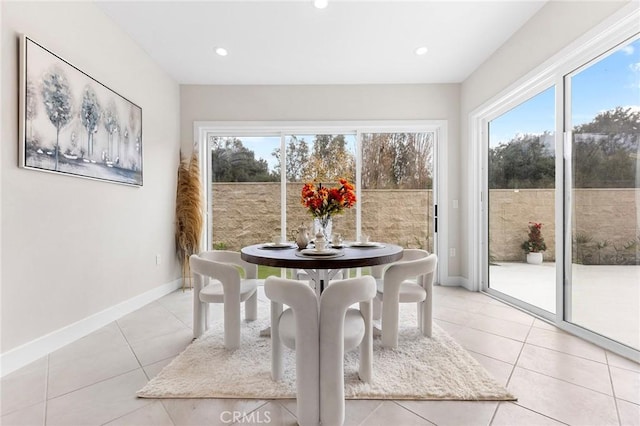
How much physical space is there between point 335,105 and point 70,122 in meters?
2.90

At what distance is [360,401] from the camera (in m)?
1.59

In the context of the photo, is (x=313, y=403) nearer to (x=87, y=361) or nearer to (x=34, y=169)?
(x=87, y=361)

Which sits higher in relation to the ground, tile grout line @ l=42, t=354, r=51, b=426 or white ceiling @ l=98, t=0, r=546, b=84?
white ceiling @ l=98, t=0, r=546, b=84

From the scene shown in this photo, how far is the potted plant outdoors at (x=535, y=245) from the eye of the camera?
294 cm

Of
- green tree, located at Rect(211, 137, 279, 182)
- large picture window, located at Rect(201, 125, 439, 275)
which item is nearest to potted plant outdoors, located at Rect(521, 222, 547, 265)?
large picture window, located at Rect(201, 125, 439, 275)

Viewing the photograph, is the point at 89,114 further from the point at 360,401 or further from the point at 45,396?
the point at 360,401

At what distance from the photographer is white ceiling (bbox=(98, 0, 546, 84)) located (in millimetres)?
2602

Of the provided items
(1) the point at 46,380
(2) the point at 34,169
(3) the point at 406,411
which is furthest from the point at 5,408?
(3) the point at 406,411

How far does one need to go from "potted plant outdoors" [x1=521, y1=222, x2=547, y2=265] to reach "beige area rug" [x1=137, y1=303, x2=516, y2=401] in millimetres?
1429

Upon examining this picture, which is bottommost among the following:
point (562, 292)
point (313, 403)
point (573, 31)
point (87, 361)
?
point (87, 361)

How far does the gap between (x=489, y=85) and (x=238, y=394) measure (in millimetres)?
3899

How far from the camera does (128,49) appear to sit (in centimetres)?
305

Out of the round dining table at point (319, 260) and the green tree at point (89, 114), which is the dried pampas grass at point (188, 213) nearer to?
the green tree at point (89, 114)
